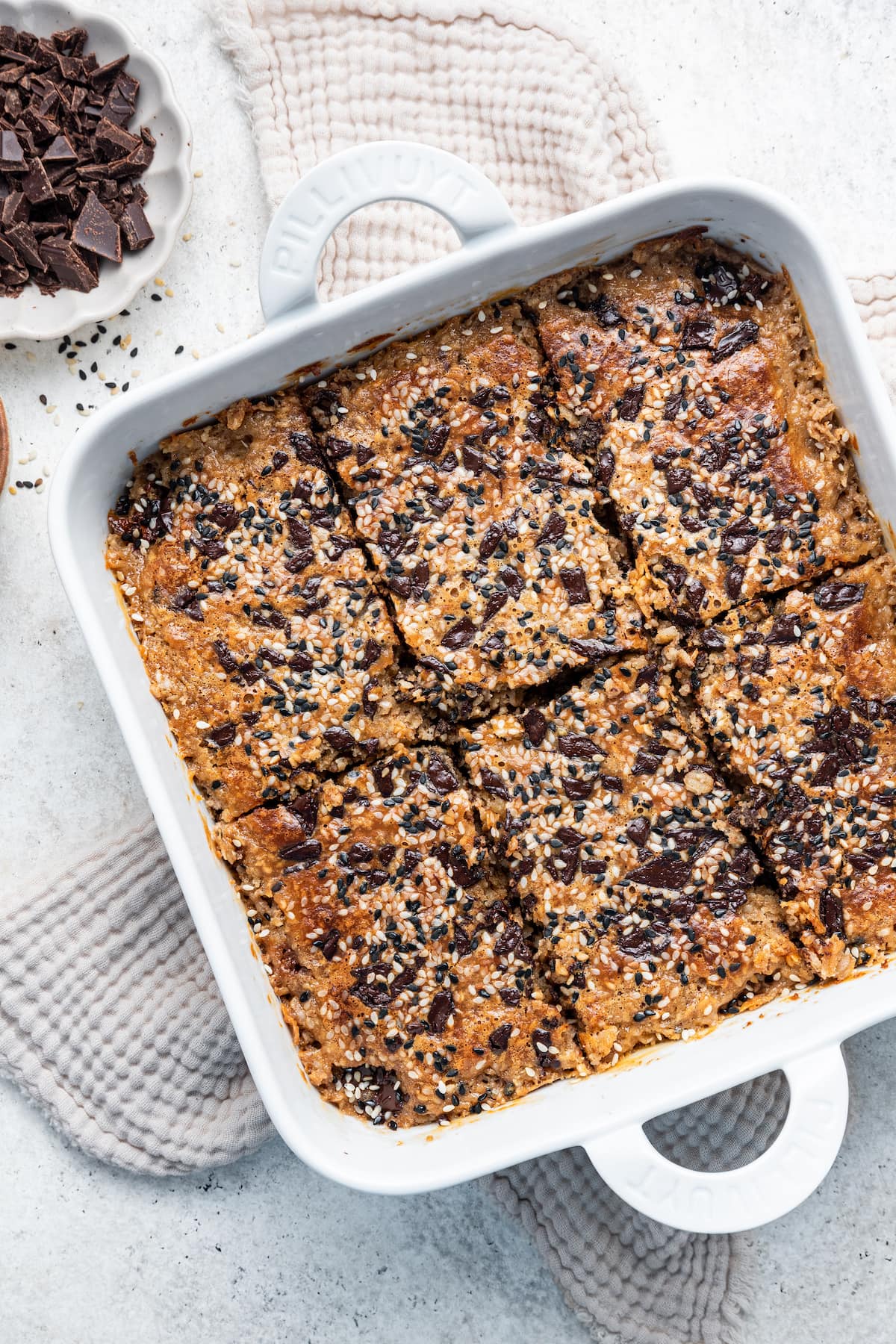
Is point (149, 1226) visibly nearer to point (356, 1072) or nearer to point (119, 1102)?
point (119, 1102)

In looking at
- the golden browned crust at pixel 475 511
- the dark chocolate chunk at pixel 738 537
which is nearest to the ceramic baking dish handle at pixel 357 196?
the golden browned crust at pixel 475 511

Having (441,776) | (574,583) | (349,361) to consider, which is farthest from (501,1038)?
(349,361)

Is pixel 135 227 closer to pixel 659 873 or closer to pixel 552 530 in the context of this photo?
pixel 552 530

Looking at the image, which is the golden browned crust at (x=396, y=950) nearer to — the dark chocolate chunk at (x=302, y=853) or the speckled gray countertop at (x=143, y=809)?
the dark chocolate chunk at (x=302, y=853)

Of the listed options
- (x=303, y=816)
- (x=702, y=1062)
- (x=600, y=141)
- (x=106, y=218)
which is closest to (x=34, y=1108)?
(x=303, y=816)

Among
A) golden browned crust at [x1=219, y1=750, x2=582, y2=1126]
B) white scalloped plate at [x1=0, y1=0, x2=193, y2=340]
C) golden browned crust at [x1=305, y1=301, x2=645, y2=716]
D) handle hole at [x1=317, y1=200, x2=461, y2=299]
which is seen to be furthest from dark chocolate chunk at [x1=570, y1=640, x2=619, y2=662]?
white scalloped plate at [x1=0, y1=0, x2=193, y2=340]

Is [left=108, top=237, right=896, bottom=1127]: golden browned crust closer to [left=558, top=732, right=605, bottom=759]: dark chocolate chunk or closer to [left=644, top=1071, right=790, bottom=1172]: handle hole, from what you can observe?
[left=558, top=732, right=605, bottom=759]: dark chocolate chunk
